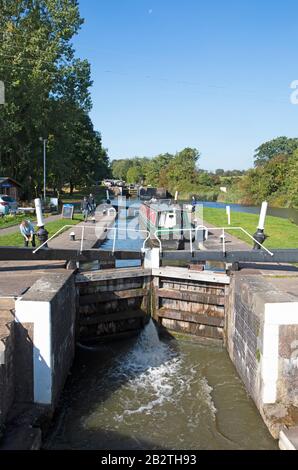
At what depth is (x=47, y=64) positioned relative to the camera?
107 ft

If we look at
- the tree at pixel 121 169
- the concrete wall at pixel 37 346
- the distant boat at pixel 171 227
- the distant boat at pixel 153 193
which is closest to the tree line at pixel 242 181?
the distant boat at pixel 153 193

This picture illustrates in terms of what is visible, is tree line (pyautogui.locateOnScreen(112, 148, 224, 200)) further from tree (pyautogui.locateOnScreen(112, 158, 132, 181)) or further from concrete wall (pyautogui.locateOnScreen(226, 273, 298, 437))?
concrete wall (pyautogui.locateOnScreen(226, 273, 298, 437))

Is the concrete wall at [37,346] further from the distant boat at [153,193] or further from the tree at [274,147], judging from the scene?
the tree at [274,147]

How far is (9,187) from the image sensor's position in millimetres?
31188

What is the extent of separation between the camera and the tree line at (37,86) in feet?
102

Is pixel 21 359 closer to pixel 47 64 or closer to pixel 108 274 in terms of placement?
pixel 108 274

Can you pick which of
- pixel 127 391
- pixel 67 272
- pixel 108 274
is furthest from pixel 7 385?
pixel 108 274

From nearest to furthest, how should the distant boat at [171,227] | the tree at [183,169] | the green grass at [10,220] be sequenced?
the distant boat at [171,227] < the green grass at [10,220] < the tree at [183,169]

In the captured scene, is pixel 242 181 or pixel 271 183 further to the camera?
pixel 242 181

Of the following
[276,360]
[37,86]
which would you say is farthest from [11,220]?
[276,360]

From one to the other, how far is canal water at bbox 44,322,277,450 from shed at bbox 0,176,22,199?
74.4ft

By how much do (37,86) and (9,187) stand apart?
7.84 metres

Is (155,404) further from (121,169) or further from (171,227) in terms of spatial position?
(121,169)

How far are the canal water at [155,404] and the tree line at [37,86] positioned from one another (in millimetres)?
25544
